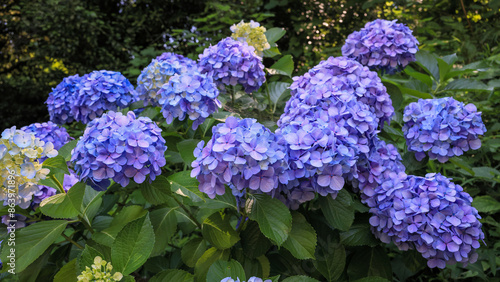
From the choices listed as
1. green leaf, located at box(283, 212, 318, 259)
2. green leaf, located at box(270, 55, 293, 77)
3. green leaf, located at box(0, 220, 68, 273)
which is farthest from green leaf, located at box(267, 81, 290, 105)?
green leaf, located at box(0, 220, 68, 273)

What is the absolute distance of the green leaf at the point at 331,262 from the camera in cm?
132

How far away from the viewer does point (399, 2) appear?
15.5 ft

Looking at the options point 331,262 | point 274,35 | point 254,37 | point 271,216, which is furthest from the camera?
point 274,35

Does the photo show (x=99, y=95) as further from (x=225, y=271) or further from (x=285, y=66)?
(x=225, y=271)

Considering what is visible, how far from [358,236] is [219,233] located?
46 centimetres

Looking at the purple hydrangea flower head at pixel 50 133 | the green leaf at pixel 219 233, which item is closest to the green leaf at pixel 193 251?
the green leaf at pixel 219 233

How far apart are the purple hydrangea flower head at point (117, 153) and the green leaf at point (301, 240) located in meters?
0.44

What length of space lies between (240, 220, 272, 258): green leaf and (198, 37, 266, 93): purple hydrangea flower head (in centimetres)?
74

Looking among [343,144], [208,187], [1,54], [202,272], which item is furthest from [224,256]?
[1,54]

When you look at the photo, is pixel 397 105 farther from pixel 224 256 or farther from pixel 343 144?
pixel 224 256

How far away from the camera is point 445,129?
1469 millimetres

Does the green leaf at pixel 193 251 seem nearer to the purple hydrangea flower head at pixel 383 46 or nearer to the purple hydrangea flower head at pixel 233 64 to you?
the purple hydrangea flower head at pixel 233 64

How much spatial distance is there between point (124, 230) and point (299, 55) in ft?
16.1

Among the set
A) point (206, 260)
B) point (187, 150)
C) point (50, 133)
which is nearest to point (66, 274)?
point (206, 260)
